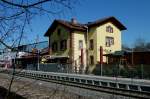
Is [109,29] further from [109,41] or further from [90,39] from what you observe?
[90,39]

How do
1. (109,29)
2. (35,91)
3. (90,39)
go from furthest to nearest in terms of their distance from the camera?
(109,29) < (90,39) < (35,91)

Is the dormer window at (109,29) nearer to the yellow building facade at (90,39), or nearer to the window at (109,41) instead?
the yellow building facade at (90,39)

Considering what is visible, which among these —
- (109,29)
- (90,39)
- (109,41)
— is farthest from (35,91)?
(109,29)

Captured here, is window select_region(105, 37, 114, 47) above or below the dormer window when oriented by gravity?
below

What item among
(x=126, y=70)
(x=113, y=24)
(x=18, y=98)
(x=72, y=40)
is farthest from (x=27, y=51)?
(x=113, y=24)

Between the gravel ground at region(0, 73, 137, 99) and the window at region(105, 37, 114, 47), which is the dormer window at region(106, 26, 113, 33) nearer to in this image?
the window at region(105, 37, 114, 47)

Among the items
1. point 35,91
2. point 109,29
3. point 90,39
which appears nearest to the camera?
point 35,91

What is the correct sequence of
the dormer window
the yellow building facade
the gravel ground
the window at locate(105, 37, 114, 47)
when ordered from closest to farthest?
the gravel ground → the yellow building facade → the dormer window → the window at locate(105, 37, 114, 47)

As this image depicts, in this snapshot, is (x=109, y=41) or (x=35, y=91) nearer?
(x=35, y=91)

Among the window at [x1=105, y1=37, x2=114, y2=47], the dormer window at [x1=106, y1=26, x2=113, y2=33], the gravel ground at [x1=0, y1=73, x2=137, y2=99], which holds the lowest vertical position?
the gravel ground at [x1=0, y1=73, x2=137, y2=99]

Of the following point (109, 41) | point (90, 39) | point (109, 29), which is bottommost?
point (109, 41)

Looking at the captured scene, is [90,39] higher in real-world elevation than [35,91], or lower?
higher

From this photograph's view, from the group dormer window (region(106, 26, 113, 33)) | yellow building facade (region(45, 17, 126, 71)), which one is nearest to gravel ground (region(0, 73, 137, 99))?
yellow building facade (region(45, 17, 126, 71))

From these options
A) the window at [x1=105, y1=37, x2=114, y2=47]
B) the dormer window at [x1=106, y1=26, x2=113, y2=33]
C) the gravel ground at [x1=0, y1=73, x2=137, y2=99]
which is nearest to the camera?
the gravel ground at [x1=0, y1=73, x2=137, y2=99]
